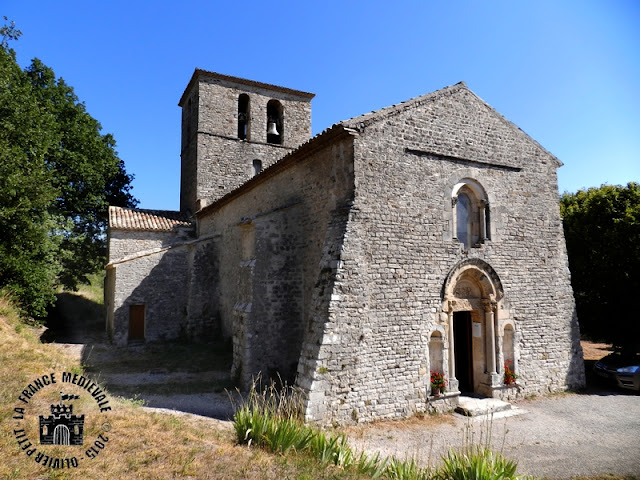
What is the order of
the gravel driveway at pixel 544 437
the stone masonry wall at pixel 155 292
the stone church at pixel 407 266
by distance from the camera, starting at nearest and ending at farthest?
the gravel driveway at pixel 544 437
the stone church at pixel 407 266
the stone masonry wall at pixel 155 292

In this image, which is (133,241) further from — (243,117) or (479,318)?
(479,318)

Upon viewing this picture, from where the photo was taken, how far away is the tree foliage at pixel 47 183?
42.0 ft

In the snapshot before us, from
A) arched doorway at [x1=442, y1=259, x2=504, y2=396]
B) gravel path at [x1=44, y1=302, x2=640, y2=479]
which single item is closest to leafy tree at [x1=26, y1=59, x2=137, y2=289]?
gravel path at [x1=44, y1=302, x2=640, y2=479]

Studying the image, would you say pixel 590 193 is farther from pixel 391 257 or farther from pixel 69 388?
pixel 69 388

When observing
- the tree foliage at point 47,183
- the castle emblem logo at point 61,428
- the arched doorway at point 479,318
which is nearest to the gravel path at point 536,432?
the arched doorway at point 479,318

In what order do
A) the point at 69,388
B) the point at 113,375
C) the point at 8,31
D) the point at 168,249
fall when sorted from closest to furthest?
the point at 69,388, the point at 113,375, the point at 168,249, the point at 8,31

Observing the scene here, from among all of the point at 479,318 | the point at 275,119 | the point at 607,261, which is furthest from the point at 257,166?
the point at 607,261

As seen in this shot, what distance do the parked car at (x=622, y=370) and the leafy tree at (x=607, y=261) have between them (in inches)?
45.8

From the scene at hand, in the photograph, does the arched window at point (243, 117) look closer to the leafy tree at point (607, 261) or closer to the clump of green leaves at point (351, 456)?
the leafy tree at point (607, 261)

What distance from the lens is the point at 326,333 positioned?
794 centimetres

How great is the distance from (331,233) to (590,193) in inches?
484

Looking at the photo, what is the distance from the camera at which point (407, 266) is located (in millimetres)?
9156

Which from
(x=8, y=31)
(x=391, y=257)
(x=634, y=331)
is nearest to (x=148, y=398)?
(x=391, y=257)
